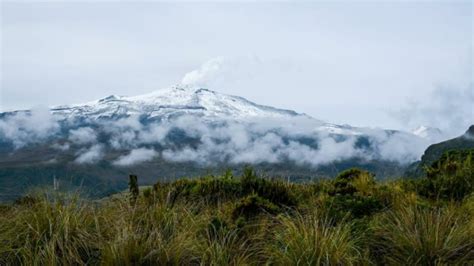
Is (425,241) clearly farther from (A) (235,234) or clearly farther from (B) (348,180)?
(B) (348,180)

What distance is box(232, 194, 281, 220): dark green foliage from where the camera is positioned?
1038cm

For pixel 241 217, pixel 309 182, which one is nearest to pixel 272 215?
pixel 241 217

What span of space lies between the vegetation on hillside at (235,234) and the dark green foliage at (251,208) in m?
0.02

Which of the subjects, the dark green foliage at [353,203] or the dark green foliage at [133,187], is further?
the dark green foliage at [133,187]

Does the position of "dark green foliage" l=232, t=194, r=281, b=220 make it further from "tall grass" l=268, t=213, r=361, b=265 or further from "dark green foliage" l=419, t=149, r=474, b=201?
"dark green foliage" l=419, t=149, r=474, b=201

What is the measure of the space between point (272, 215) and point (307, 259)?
2954 millimetres

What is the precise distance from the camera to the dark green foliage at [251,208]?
10380 mm

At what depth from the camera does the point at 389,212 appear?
33.0 ft

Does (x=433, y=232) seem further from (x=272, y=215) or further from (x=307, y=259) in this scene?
(x=272, y=215)

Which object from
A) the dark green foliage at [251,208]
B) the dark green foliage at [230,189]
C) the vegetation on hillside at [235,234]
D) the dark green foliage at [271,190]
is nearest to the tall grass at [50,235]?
the vegetation on hillside at [235,234]

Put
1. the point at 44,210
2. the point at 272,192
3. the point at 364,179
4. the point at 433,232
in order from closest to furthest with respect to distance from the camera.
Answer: the point at 433,232
the point at 44,210
the point at 272,192
the point at 364,179

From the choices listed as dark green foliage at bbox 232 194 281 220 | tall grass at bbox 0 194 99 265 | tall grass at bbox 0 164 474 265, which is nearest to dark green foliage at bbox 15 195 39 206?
tall grass at bbox 0 164 474 265

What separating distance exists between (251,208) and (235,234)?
5.60ft

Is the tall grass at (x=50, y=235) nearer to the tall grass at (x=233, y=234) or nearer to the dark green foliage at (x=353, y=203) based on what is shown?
the tall grass at (x=233, y=234)
